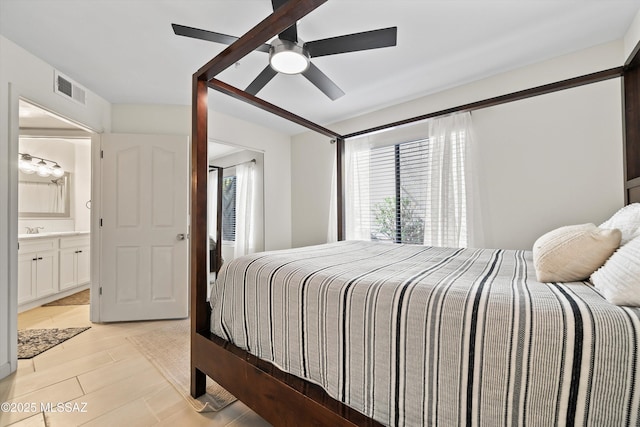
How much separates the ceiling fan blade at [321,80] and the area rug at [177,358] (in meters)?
2.27

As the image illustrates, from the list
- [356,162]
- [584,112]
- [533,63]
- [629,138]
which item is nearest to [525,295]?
[629,138]

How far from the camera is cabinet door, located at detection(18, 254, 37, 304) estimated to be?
10.6 feet

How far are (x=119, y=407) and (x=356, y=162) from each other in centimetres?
321

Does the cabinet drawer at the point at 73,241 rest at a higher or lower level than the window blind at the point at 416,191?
lower

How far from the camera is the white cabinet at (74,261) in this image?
12.7 feet

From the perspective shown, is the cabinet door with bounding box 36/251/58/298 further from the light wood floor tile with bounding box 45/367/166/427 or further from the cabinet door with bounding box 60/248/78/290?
the light wood floor tile with bounding box 45/367/166/427

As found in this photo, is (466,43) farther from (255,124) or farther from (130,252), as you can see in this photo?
(130,252)

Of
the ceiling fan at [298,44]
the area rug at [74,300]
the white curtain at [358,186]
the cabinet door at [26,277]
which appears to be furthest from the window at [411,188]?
the cabinet door at [26,277]

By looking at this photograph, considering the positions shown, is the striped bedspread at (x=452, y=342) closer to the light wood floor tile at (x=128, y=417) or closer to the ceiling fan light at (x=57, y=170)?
the light wood floor tile at (x=128, y=417)

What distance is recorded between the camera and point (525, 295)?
825 mm

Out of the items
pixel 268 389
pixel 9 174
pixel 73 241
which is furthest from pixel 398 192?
pixel 73 241

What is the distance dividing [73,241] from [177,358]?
3.20 meters

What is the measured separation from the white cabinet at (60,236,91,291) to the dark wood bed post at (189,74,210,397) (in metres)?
3.57

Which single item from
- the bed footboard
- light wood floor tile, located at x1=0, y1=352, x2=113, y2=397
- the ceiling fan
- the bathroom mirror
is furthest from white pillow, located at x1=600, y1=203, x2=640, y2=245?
the bathroom mirror
